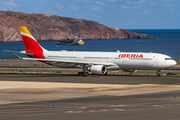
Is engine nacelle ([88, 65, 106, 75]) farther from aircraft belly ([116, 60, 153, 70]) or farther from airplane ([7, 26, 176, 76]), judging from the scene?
aircraft belly ([116, 60, 153, 70])

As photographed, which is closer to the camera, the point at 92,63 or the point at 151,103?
the point at 151,103

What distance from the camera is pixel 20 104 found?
77.9 ft

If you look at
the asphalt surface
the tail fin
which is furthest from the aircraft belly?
the asphalt surface

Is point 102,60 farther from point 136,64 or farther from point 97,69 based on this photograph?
point 136,64

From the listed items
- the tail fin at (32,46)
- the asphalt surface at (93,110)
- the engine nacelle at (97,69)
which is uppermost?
the tail fin at (32,46)

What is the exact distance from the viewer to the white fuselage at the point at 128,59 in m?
50.9

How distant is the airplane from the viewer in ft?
168

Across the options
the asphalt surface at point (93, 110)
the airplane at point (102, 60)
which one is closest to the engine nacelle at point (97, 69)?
the airplane at point (102, 60)

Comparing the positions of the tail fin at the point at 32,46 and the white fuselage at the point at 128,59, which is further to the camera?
the tail fin at the point at 32,46

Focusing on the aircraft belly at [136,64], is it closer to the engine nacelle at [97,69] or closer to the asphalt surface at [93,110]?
the engine nacelle at [97,69]

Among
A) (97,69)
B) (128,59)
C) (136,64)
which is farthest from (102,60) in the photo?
(136,64)

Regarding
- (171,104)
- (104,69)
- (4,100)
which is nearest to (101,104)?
(171,104)

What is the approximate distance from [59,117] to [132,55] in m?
35.3

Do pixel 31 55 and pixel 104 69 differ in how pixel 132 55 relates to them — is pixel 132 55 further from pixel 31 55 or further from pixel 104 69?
pixel 31 55
